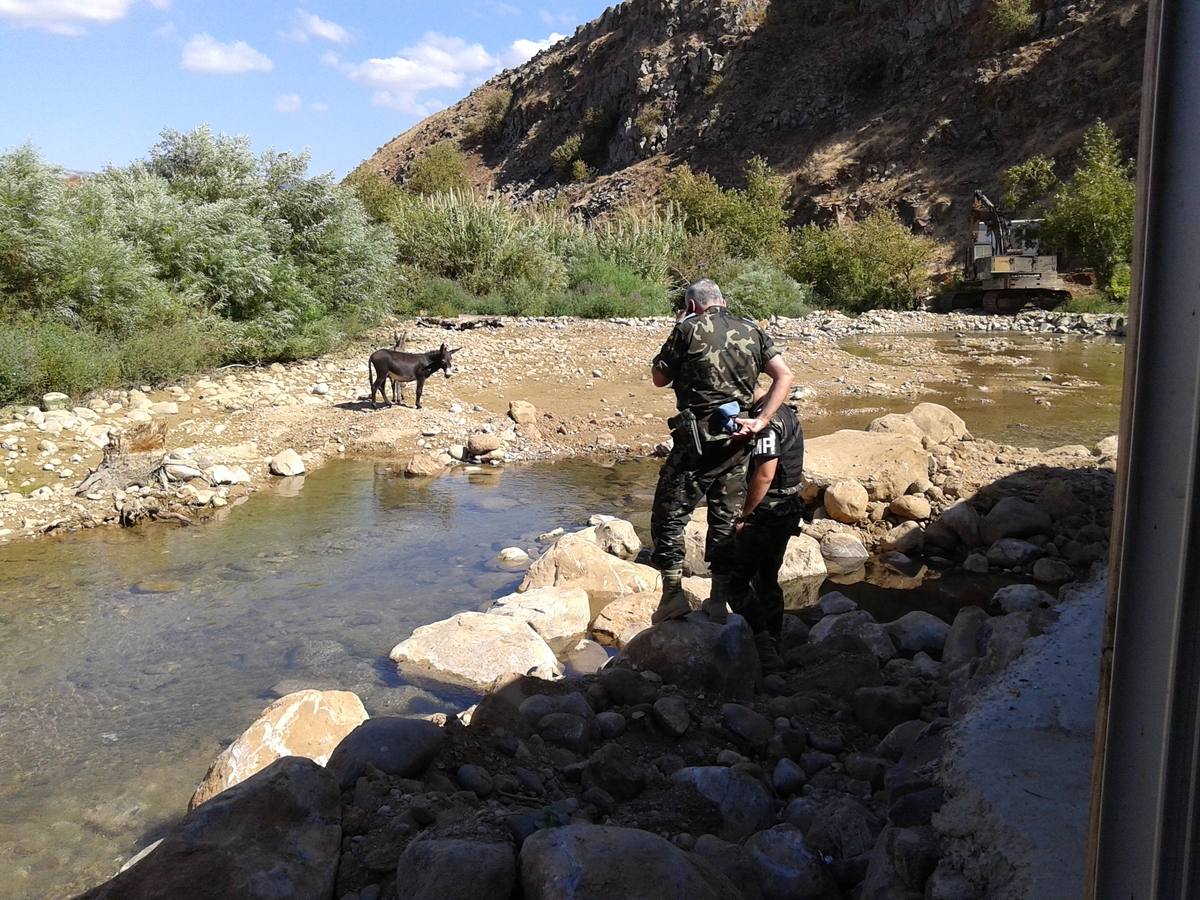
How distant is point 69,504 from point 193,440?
2187 mm

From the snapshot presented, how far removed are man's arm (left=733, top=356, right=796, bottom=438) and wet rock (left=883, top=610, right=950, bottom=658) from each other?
148 centimetres

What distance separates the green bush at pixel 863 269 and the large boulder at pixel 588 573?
84.8 feet

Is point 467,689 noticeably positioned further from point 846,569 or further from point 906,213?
point 906,213

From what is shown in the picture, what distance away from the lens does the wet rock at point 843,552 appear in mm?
7207

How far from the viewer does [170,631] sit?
19.4 ft

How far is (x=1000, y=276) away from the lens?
28.2 meters

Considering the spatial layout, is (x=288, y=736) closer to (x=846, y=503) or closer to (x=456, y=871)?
(x=456, y=871)

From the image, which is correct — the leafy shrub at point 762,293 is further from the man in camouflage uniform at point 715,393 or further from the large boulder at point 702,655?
the large boulder at point 702,655

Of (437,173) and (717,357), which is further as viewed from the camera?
(437,173)

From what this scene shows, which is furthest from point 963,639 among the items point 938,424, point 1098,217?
point 1098,217

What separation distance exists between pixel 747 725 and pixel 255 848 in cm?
196

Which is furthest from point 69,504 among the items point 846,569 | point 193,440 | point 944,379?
point 944,379

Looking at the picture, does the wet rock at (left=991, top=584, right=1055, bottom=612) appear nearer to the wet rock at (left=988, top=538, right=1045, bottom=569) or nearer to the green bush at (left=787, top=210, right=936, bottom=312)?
the wet rock at (left=988, top=538, right=1045, bottom=569)

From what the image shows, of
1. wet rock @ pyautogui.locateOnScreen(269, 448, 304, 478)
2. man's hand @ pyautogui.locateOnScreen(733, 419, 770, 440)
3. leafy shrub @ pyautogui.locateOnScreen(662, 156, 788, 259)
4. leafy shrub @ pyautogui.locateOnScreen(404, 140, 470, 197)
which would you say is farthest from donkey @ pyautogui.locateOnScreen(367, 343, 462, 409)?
leafy shrub @ pyautogui.locateOnScreen(404, 140, 470, 197)
